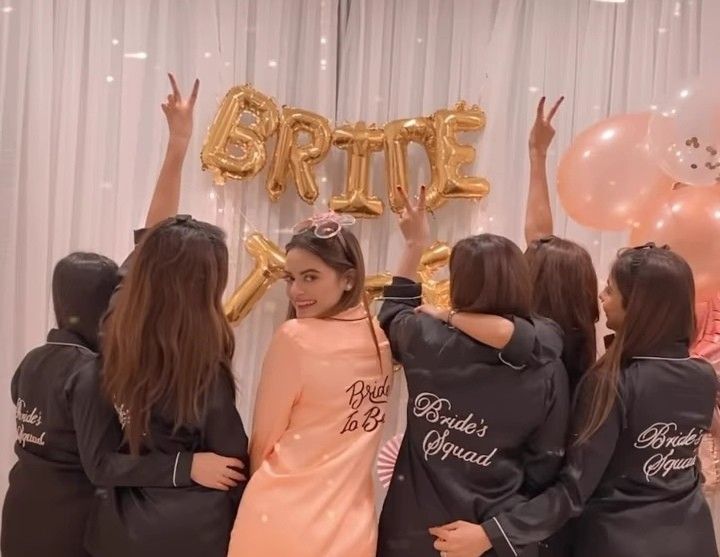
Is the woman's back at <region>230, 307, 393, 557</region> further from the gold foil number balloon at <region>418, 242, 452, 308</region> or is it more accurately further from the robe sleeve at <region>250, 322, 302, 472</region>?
the gold foil number balloon at <region>418, 242, 452, 308</region>

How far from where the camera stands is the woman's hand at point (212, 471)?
2021 millimetres

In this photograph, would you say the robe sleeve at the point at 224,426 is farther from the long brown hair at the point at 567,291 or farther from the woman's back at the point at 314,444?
the long brown hair at the point at 567,291

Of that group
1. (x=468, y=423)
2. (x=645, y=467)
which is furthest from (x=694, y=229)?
(x=468, y=423)

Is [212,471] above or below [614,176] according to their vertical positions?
below

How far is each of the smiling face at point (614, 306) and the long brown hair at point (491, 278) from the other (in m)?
0.28

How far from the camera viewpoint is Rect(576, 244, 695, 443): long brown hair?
7.08ft

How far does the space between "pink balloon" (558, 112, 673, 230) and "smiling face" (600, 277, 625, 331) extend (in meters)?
0.78

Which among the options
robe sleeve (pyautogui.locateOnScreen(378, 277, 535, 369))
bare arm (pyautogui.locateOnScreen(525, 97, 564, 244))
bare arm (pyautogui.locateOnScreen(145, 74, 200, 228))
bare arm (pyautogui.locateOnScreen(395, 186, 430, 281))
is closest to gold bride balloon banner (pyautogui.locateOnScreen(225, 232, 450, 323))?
bare arm (pyautogui.locateOnScreen(525, 97, 564, 244))

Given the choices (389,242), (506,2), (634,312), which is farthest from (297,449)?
(506,2)

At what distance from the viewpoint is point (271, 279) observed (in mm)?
3402

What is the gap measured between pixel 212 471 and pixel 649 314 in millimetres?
1073

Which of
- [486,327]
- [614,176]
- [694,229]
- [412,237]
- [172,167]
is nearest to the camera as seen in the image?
[486,327]

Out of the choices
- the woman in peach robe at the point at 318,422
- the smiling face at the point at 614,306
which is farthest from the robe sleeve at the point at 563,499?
the woman in peach robe at the point at 318,422

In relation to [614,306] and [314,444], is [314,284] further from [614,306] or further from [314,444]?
[614,306]
